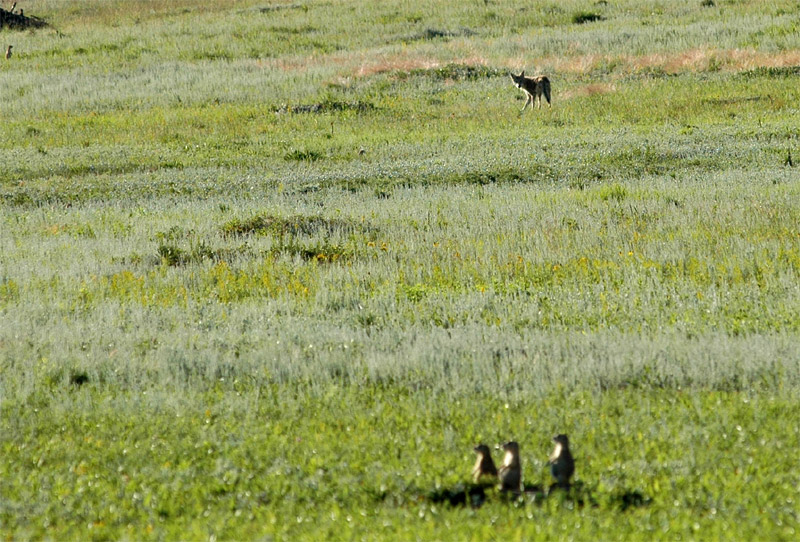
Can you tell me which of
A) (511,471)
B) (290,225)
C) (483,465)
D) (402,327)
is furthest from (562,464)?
(290,225)

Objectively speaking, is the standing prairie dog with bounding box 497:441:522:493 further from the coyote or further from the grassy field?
the coyote

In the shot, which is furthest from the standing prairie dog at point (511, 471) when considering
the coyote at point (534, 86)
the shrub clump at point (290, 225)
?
the coyote at point (534, 86)

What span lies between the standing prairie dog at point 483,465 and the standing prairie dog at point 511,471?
0.13 meters

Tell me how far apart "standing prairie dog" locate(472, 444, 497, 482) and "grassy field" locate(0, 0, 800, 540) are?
12 centimetres

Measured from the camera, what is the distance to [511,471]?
17.2 ft

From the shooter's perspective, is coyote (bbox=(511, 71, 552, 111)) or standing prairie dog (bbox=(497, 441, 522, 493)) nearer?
standing prairie dog (bbox=(497, 441, 522, 493))

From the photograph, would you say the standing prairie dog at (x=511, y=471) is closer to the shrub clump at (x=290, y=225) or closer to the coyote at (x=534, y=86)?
the shrub clump at (x=290, y=225)

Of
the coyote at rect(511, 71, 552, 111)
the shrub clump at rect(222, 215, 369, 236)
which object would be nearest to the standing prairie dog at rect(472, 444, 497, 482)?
the shrub clump at rect(222, 215, 369, 236)

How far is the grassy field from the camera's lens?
540cm

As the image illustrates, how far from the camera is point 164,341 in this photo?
8461 mm

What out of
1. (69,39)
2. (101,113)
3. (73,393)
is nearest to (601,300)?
(73,393)

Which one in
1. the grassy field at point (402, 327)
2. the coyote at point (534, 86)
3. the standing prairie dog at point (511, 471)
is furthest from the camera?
the coyote at point (534, 86)

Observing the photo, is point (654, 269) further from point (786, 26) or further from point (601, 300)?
point (786, 26)

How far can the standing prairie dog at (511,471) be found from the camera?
5238mm
